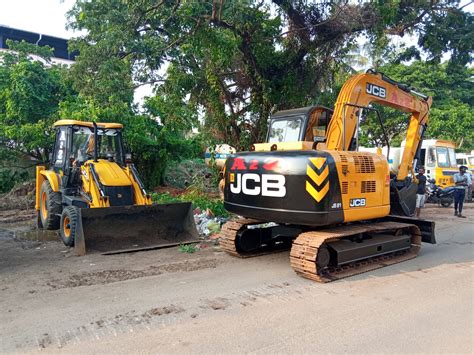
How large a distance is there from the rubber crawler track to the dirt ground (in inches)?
7.3

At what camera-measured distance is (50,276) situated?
233 inches

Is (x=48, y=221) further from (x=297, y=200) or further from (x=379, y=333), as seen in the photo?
(x=379, y=333)

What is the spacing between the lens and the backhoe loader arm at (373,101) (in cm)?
675

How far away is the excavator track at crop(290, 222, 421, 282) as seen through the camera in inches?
227

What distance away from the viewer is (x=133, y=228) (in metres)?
7.69

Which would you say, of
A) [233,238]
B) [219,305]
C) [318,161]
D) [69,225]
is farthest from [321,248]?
[69,225]

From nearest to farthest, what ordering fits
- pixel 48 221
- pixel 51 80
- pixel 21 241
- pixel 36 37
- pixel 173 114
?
pixel 21 241 → pixel 48 221 → pixel 173 114 → pixel 51 80 → pixel 36 37

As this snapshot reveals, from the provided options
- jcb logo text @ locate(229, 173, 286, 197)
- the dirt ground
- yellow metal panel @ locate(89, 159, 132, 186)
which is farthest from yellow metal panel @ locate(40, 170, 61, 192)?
jcb logo text @ locate(229, 173, 286, 197)

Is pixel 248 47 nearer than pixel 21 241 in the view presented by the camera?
No

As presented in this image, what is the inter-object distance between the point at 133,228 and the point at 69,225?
1.22 metres

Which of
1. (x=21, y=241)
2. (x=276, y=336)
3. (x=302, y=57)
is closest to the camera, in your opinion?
(x=276, y=336)

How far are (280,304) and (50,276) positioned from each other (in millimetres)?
3377

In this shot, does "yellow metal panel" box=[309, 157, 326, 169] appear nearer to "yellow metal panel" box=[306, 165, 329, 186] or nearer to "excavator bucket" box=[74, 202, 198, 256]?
"yellow metal panel" box=[306, 165, 329, 186]

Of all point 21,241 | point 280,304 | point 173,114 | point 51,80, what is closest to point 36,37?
point 51,80
